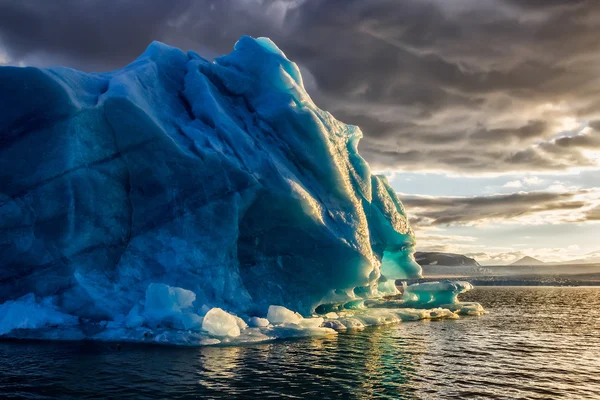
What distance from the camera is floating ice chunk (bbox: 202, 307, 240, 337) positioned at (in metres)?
18.2

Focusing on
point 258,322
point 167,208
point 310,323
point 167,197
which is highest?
point 167,197

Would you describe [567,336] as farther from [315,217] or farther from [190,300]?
[190,300]

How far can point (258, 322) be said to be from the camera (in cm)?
2034

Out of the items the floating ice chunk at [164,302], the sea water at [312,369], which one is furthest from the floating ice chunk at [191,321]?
the sea water at [312,369]

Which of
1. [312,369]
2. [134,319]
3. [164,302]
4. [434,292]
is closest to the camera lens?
[312,369]

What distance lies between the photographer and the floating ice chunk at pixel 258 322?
20.3 m

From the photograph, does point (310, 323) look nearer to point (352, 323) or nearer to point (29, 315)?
point (352, 323)

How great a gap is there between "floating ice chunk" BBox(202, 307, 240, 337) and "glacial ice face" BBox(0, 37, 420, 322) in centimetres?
55

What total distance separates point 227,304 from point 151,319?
3.58 m

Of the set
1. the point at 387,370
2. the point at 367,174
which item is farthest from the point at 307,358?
the point at 367,174

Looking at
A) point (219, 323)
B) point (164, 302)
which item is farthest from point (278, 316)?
point (164, 302)

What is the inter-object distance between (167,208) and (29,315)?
6342 mm

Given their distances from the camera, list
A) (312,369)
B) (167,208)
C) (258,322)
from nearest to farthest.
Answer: (312,369)
(258,322)
(167,208)

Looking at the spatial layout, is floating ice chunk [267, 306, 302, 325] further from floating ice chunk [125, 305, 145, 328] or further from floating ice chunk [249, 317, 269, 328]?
floating ice chunk [125, 305, 145, 328]
